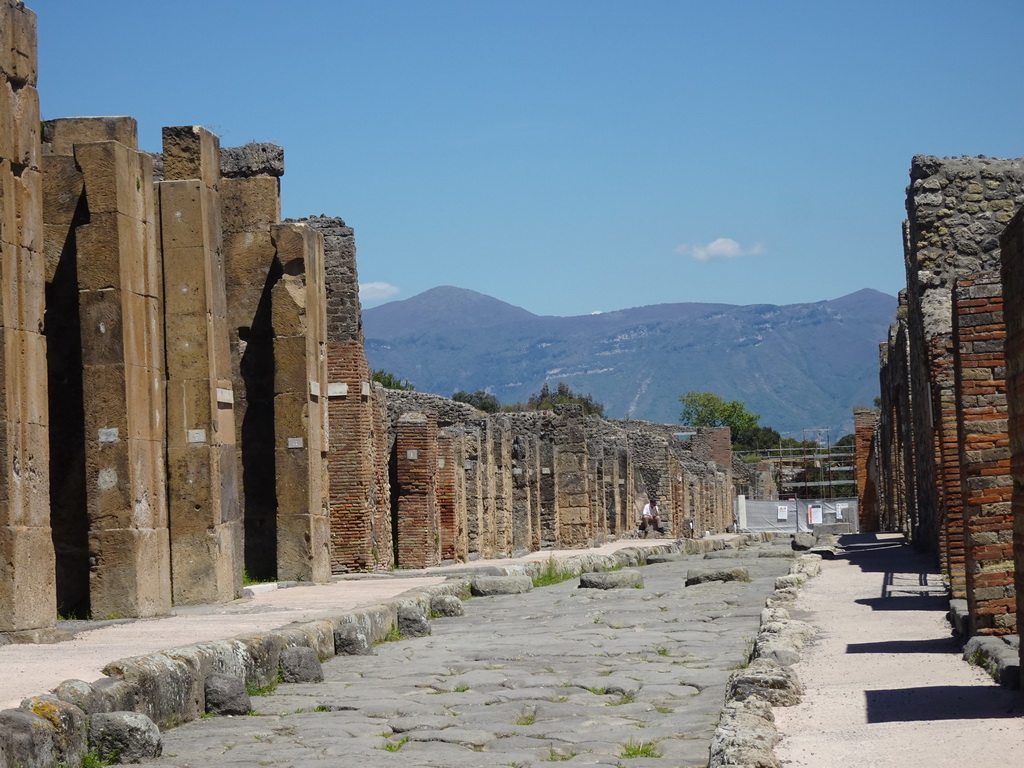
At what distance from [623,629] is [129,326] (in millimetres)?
5509

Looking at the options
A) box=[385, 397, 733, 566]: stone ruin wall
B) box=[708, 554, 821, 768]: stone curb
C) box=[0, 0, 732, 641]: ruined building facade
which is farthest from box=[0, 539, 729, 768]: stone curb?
box=[385, 397, 733, 566]: stone ruin wall

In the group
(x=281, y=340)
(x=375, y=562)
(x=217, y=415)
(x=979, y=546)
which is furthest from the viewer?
(x=375, y=562)

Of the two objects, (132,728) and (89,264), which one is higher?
(89,264)

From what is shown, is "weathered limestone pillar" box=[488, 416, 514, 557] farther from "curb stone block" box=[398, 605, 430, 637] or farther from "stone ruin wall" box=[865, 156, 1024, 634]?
"curb stone block" box=[398, 605, 430, 637]

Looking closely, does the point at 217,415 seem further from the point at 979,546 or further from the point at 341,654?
the point at 979,546

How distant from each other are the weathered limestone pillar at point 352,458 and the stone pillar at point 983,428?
1221 cm

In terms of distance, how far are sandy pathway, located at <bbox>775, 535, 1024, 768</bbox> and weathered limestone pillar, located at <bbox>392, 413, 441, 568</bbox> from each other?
10973mm

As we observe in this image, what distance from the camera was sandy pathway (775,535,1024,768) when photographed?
5613 mm

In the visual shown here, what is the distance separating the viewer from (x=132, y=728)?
6.64 metres

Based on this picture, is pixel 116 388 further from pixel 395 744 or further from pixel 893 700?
pixel 893 700

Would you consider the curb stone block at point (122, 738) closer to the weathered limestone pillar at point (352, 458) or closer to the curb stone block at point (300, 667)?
the curb stone block at point (300, 667)

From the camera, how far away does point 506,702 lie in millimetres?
8414

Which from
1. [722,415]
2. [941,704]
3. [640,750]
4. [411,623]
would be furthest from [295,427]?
[722,415]

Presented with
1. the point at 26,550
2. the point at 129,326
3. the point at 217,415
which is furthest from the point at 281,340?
the point at 26,550
